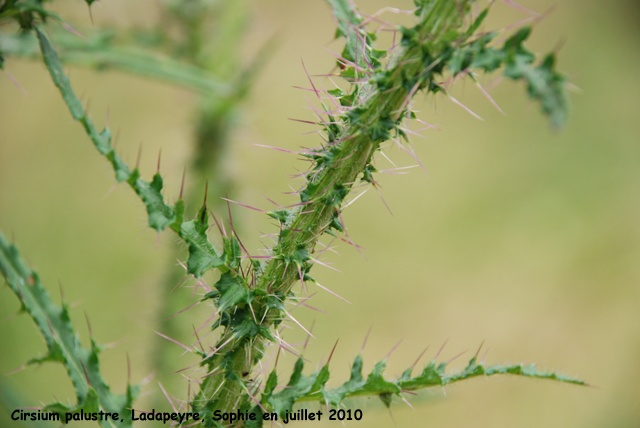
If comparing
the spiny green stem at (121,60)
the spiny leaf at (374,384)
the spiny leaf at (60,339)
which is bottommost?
the spiny leaf at (374,384)

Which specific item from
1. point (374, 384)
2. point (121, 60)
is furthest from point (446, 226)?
point (374, 384)

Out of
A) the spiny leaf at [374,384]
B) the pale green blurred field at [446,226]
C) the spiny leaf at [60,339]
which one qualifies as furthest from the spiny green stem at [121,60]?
the pale green blurred field at [446,226]

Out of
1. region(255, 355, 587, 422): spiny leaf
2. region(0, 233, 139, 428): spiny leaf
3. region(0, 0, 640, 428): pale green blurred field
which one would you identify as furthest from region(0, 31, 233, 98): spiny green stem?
region(0, 0, 640, 428): pale green blurred field

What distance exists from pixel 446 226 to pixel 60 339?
1518 mm

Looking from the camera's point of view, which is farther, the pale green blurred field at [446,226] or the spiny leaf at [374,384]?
the pale green blurred field at [446,226]

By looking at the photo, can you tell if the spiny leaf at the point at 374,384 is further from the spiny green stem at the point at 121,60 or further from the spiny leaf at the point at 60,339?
the spiny green stem at the point at 121,60

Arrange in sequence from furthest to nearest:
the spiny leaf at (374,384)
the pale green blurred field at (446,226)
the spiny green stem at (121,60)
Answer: the pale green blurred field at (446,226)
the spiny green stem at (121,60)
the spiny leaf at (374,384)

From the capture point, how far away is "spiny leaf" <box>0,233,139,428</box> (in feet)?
1.20

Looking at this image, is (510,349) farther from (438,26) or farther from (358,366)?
(438,26)

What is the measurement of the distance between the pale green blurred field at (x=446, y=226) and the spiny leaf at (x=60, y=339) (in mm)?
962

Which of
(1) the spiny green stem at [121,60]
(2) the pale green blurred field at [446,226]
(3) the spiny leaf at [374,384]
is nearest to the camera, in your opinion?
(3) the spiny leaf at [374,384]

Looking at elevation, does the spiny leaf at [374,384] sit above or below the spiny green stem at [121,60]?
below

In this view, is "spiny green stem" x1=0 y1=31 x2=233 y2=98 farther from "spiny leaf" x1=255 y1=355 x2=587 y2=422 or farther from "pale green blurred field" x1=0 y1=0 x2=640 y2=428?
"pale green blurred field" x1=0 y1=0 x2=640 y2=428

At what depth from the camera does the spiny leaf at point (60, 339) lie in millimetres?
366
